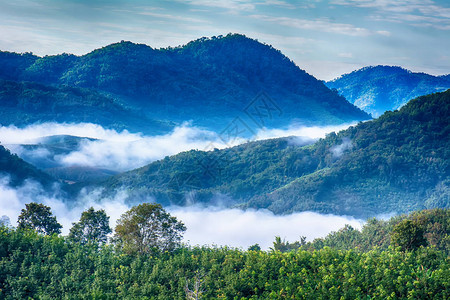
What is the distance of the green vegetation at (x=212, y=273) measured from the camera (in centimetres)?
2697

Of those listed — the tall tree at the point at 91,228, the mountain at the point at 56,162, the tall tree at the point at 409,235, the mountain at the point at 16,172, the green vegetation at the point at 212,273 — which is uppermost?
the mountain at the point at 56,162

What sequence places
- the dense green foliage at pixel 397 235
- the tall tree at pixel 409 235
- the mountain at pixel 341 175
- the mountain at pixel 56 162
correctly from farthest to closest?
the mountain at pixel 56 162, the mountain at pixel 341 175, the dense green foliage at pixel 397 235, the tall tree at pixel 409 235

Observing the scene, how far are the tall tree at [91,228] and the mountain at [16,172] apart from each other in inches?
2594

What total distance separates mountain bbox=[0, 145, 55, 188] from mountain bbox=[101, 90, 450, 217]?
64.8ft

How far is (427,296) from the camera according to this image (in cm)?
2620

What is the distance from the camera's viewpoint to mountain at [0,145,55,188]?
106 m

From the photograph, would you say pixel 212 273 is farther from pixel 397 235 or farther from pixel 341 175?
pixel 341 175

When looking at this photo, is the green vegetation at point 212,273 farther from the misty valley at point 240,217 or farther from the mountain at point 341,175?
the mountain at point 341,175

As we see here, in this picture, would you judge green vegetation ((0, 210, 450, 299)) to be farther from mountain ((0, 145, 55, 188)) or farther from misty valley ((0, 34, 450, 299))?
mountain ((0, 145, 55, 188))

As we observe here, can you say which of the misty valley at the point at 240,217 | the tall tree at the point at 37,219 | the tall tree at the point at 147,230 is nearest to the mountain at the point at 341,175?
the misty valley at the point at 240,217

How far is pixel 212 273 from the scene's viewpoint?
30156mm

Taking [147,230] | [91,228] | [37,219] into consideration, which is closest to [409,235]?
[147,230]

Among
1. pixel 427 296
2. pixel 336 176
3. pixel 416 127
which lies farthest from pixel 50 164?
pixel 427 296

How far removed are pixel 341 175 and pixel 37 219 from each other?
3593 inches
